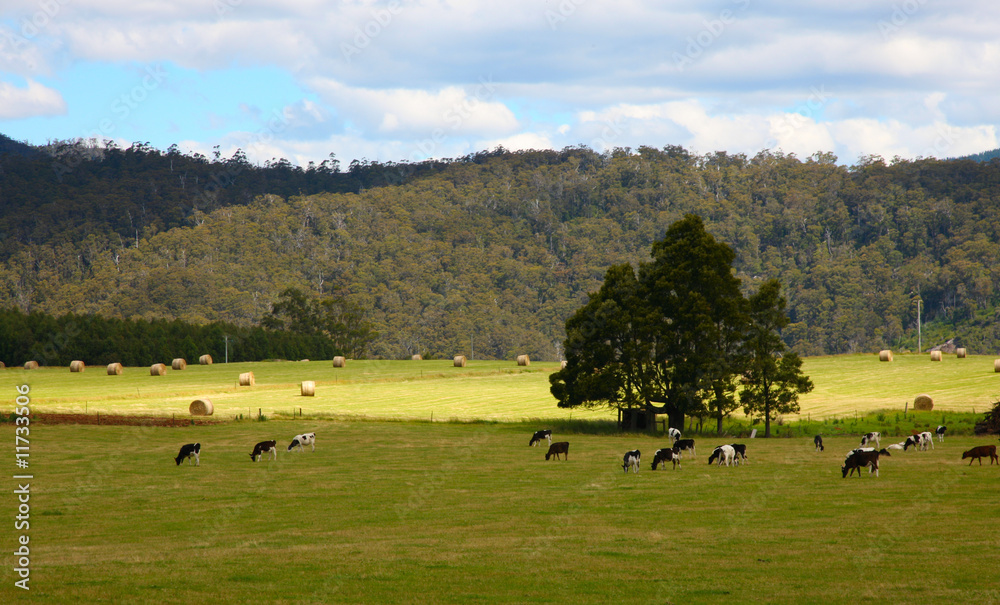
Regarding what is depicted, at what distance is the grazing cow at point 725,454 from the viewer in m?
32.6

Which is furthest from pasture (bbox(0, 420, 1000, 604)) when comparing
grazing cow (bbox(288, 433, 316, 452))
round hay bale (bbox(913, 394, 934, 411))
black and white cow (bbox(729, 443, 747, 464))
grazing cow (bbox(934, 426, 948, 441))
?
round hay bale (bbox(913, 394, 934, 411))

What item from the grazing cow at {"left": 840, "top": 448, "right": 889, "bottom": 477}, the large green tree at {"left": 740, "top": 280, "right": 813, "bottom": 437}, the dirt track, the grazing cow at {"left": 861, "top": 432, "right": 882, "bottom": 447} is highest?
the large green tree at {"left": 740, "top": 280, "right": 813, "bottom": 437}

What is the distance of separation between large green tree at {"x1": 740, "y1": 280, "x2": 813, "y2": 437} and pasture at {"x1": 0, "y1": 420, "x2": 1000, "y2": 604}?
14946mm

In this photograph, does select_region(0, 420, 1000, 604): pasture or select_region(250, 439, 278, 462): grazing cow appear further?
select_region(250, 439, 278, 462): grazing cow

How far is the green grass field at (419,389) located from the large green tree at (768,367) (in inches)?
279

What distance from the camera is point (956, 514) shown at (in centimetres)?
2081

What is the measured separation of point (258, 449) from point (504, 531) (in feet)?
59.7

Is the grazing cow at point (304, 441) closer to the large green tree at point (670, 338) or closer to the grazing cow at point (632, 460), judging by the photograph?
the grazing cow at point (632, 460)

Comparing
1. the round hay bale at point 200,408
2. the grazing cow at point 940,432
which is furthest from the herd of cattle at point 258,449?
the grazing cow at point 940,432

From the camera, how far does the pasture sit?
14766 millimetres

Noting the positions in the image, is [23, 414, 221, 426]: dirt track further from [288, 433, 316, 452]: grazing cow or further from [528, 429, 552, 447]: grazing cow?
[528, 429, 552, 447]: grazing cow

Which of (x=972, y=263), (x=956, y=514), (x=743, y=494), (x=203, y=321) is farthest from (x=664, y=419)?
(x=972, y=263)

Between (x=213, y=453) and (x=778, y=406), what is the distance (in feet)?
93.4

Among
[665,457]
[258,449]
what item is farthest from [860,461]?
[258,449]
